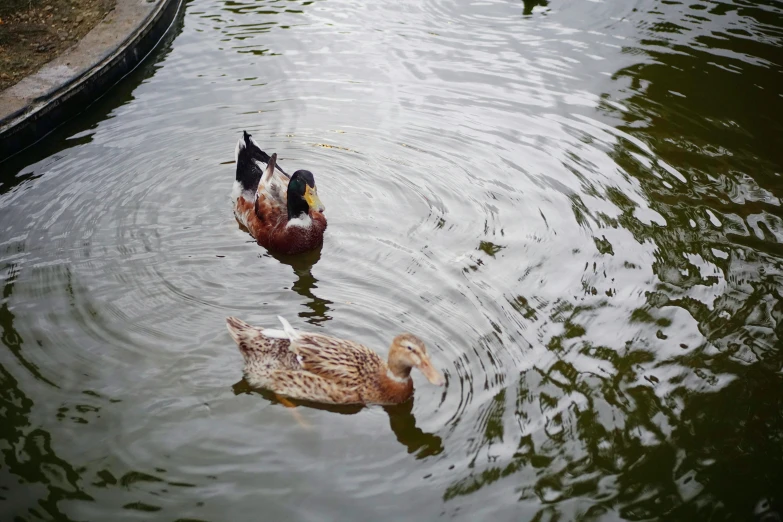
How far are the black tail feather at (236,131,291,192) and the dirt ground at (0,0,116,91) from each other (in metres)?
3.17

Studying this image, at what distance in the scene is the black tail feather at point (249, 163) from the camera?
6977 millimetres

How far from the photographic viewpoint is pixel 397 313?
551cm

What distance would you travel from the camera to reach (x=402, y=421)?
183 inches

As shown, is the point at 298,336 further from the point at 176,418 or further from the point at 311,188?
the point at 311,188

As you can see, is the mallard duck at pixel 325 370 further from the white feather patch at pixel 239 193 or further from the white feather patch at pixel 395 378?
the white feather patch at pixel 239 193

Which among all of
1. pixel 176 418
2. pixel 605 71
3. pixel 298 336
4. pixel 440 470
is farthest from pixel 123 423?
pixel 605 71

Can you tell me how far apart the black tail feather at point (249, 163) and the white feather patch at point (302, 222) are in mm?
796

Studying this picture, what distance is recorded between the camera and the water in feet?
13.9

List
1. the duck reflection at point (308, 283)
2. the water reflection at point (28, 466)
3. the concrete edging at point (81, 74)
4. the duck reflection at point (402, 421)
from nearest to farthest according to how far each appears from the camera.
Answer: the water reflection at point (28, 466), the duck reflection at point (402, 421), the duck reflection at point (308, 283), the concrete edging at point (81, 74)

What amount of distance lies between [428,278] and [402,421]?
5.15 ft

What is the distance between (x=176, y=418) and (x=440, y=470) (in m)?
1.73

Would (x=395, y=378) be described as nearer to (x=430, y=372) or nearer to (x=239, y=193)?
(x=430, y=372)

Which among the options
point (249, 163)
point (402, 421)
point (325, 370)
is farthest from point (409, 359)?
point (249, 163)

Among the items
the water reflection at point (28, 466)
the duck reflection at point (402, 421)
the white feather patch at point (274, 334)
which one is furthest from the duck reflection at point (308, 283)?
the water reflection at point (28, 466)
